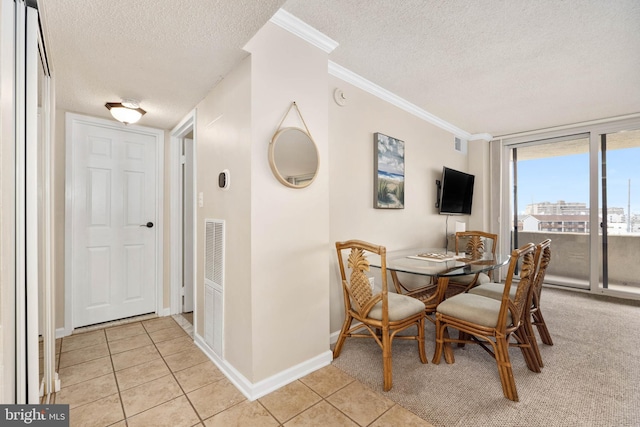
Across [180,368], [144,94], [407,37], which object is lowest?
[180,368]

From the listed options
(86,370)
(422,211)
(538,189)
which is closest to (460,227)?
(422,211)

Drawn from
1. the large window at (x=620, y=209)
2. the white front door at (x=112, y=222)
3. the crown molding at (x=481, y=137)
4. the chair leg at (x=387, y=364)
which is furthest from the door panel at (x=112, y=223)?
the large window at (x=620, y=209)

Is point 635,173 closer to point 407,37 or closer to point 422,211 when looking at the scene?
point 422,211

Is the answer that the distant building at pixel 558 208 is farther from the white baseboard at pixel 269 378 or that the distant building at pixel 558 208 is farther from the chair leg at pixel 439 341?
the white baseboard at pixel 269 378

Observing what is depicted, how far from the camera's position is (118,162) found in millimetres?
3016

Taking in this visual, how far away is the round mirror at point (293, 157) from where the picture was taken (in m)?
1.84

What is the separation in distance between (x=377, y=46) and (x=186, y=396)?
9.40 feet

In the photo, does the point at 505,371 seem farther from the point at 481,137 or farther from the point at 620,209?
the point at 481,137

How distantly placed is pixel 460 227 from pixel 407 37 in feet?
9.08

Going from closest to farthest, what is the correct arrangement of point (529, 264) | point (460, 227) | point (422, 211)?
point (529, 264), point (422, 211), point (460, 227)

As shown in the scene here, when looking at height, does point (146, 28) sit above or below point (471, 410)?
above

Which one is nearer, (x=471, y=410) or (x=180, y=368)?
(x=471, y=410)

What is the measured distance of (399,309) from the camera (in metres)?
1.95

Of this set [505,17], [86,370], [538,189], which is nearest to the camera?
[505,17]
